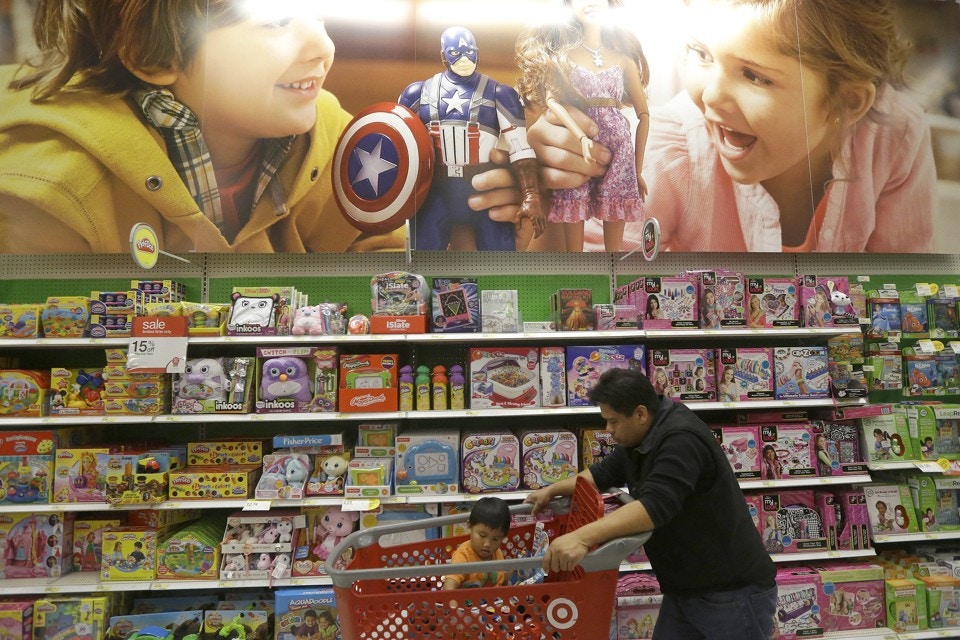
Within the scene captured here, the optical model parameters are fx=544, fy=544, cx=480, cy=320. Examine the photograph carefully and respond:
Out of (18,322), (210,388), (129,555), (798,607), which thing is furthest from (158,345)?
(798,607)

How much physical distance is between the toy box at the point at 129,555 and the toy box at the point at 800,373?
375cm

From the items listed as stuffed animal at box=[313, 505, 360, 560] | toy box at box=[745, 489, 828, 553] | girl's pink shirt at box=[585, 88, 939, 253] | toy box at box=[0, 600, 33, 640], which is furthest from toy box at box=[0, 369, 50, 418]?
toy box at box=[745, 489, 828, 553]

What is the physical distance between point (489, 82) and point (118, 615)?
3963 millimetres

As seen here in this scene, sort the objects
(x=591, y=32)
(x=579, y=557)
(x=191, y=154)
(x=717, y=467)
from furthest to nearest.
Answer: (x=591, y=32)
(x=191, y=154)
(x=717, y=467)
(x=579, y=557)

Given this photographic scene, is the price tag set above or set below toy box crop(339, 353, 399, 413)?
above

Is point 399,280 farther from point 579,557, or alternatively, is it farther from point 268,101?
point 579,557

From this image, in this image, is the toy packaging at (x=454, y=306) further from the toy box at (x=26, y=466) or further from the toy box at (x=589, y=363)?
the toy box at (x=26, y=466)

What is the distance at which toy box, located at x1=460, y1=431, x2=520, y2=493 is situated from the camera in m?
3.10

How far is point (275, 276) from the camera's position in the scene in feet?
12.0

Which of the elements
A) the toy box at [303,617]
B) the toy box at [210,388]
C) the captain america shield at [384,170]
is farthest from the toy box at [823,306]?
the toy box at [210,388]

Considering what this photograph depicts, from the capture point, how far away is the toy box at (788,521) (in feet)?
10.7

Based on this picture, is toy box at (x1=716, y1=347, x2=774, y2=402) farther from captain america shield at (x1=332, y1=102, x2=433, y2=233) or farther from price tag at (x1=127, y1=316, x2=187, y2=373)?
price tag at (x1=127, y1=316, x2=187, y2=373)

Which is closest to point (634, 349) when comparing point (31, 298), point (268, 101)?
point (268, 101)

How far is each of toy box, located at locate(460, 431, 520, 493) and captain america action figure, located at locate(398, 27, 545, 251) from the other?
125 centimetres
